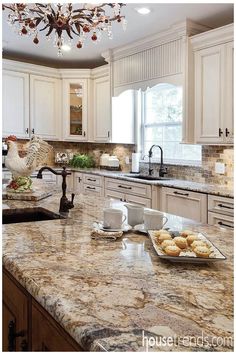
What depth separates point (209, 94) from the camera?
12.4 feet

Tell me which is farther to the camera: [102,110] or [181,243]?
[102,110]

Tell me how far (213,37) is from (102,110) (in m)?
2.41

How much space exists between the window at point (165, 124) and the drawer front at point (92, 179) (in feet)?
2.60

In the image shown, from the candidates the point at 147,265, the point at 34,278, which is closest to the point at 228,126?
the point at 147,265

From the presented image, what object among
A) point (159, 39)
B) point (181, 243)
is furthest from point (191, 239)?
point (159, 39)

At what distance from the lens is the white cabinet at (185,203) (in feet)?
11.2

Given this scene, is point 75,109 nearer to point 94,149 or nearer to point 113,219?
point 94,149

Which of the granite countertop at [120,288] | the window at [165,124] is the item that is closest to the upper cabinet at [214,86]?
the window at [165,124]

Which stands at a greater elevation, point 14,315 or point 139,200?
point 139,200

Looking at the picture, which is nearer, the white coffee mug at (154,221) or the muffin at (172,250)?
the muffin at (172,250)

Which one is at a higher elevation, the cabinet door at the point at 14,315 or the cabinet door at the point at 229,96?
the cabinet door at the point at 229,96

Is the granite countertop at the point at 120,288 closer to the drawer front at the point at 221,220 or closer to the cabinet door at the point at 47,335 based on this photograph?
the cabinet door at the point at 47,335

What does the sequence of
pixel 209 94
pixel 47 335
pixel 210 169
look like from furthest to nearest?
pixel 210 169 → pixel 209 94 → pixel 47 335

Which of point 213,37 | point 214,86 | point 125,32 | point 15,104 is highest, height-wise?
point 125,32
